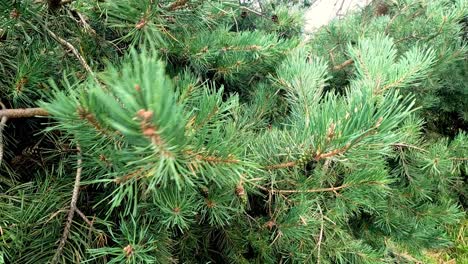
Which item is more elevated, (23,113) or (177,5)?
(177,5)

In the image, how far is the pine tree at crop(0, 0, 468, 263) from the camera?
0.35 m

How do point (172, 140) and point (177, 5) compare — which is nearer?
point (172, 140)

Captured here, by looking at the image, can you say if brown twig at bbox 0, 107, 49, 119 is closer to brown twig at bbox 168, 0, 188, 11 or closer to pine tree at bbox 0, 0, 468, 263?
pine tree at bbox 0, 0, 468, 263

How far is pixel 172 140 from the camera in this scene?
0.98 feet

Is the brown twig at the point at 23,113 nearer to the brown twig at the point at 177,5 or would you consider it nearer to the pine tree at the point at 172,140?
the pine tree at the point at 172,140

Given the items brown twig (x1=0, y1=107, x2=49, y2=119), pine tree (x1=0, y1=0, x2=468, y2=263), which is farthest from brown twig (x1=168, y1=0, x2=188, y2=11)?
brown twig (x1=0, y1=107, x2=49, y2=119)

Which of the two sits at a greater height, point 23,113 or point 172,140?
point 172,140

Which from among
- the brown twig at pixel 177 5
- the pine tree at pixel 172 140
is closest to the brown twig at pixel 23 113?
the pine tree at pixel 172 140

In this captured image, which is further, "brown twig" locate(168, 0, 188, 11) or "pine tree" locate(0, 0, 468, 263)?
"brown twig" locate(168, 0, 188, 11)

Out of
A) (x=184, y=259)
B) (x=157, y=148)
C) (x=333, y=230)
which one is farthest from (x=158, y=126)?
(x=333, y=230)

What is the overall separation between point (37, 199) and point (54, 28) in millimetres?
296

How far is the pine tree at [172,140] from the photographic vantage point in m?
0.35

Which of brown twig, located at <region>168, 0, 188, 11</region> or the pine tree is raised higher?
brown twig, located at <region>168, 0, 188, 11</region>

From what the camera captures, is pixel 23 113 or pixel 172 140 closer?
pixel 172 140
